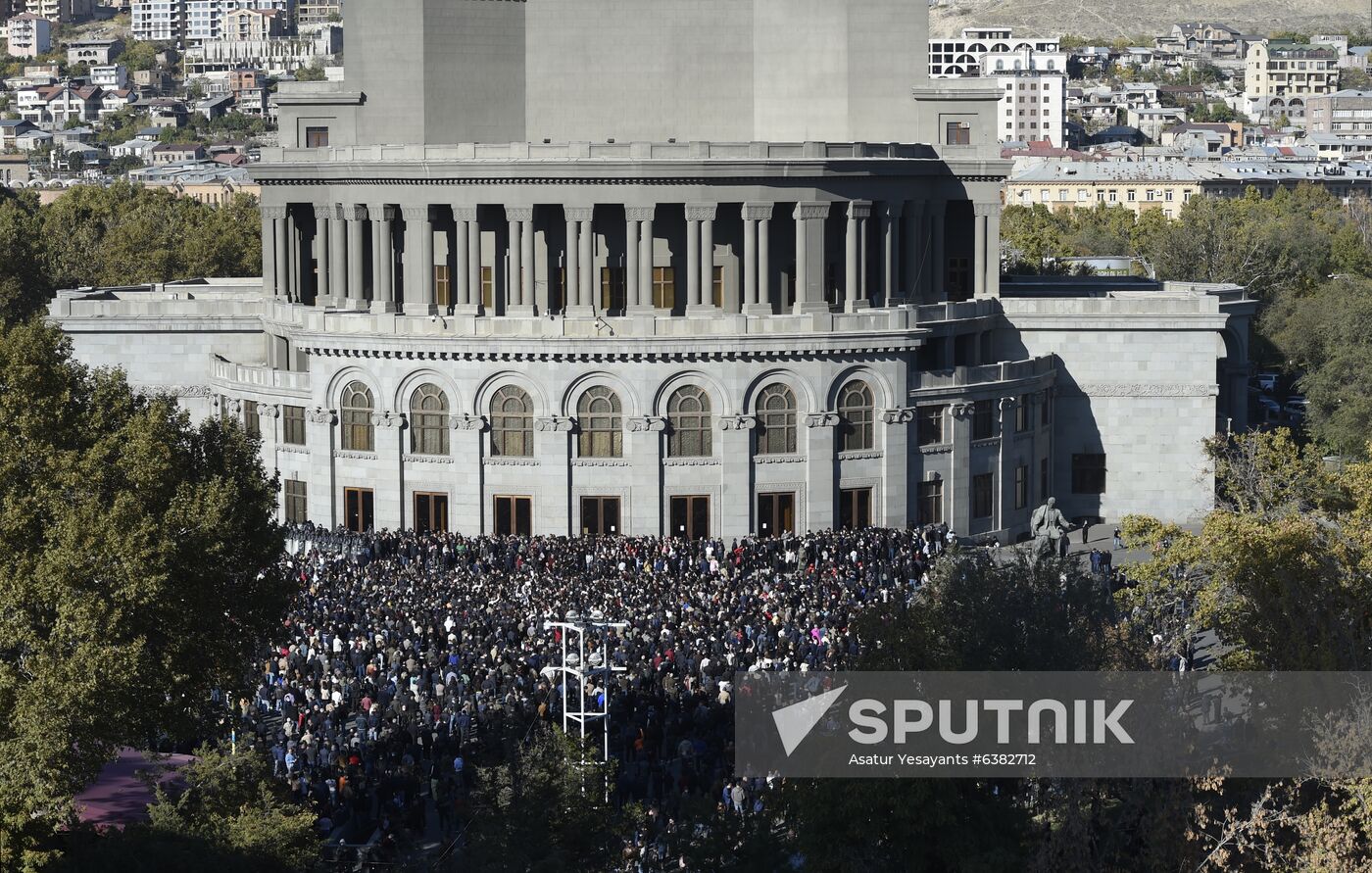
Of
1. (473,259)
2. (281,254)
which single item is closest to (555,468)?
→ (473,259)

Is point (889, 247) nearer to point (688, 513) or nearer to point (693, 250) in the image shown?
point (693, 250)

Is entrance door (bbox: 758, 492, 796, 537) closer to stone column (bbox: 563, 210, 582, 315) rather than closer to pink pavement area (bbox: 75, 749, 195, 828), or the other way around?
stone column (bbox: 563, 210, 582, 315)

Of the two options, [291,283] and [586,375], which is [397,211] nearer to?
[291,283]

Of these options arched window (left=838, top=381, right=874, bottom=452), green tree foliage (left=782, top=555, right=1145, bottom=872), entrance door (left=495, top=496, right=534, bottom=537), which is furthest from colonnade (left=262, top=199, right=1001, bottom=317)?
green tree foliage (left=782, top=555, right=1145, bottom=872)

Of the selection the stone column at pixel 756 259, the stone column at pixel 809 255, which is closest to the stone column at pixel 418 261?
the stone column at pixel 756 259

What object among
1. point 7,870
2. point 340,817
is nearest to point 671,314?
point 340,817

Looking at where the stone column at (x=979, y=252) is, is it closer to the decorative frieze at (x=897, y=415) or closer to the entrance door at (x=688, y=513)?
the decorative frieze at (x=897, y=415)
